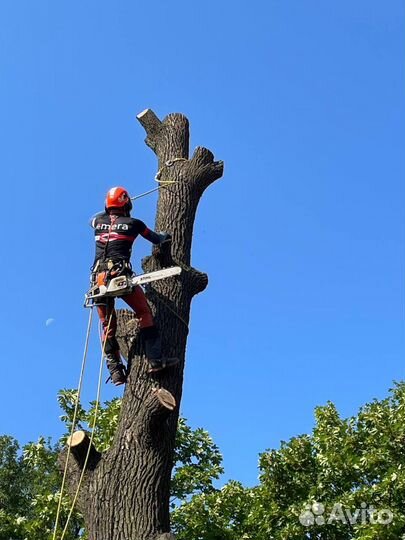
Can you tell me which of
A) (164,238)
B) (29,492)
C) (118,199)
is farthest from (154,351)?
(29,492)

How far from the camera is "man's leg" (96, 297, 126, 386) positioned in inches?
195

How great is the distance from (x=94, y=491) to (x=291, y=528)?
33.1 ft

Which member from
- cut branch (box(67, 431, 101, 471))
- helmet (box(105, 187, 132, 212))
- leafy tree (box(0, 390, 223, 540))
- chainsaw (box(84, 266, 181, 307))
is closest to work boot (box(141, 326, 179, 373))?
chainsaw (box(84, 266, 181, 307))

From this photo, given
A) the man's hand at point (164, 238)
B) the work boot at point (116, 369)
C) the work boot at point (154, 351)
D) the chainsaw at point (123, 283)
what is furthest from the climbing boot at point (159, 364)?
the man's hand at point (164, 238)

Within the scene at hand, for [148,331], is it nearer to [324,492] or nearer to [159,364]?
[159,364]

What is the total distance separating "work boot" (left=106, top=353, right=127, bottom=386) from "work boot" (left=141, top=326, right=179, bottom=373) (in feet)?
1.18

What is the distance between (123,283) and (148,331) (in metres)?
0.41

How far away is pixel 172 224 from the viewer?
5.68m

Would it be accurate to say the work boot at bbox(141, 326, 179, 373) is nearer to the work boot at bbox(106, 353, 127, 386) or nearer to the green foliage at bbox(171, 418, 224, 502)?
the work boot at bbox(106, 353, 127, 386)

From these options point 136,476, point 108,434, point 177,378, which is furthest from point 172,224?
point 108,434

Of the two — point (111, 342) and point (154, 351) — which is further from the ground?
point (111, 342)

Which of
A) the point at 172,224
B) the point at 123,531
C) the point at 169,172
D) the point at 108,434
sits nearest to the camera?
the point at 123,531

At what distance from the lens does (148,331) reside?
4.77 m

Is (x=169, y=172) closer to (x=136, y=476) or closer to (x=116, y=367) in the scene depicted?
A: (x=116, y=367)
